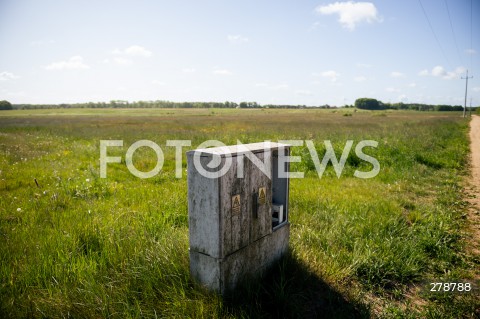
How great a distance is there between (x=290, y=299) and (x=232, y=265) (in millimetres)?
630

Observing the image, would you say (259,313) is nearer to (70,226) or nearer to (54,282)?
(54,282)

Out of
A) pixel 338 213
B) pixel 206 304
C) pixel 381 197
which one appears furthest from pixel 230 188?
pixel 381 197

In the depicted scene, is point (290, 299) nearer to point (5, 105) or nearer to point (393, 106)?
point (5, 105)

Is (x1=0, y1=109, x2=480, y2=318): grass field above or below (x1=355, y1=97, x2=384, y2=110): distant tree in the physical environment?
below

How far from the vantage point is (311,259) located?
341cm

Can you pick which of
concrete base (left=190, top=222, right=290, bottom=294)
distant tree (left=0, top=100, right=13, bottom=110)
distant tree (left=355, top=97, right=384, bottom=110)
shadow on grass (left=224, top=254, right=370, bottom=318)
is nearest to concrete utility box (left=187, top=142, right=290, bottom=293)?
concrete base (left=190, top=222, right=290, bottom=294)

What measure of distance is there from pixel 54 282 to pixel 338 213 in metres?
3.97

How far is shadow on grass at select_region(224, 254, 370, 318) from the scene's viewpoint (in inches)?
103

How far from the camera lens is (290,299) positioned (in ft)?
9.12

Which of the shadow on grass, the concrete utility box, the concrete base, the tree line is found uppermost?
the tree line

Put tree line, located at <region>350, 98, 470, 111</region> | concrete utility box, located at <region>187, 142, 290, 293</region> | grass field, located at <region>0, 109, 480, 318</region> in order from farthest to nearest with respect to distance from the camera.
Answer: tree line, located at <region>350, 98, 470, 111</region>, grass field, located at <region>0, 109, 480, 318</region>, concrete utility box, located at <region>187, 142, 290, 293</region>

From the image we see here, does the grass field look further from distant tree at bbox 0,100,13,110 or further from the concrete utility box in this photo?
Result: distant tree at bbox 0,100,13,110

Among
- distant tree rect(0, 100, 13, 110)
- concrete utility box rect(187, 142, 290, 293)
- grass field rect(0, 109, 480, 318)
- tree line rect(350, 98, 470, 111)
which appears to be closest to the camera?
concrete utility box rect(187, 142, 290, 293)

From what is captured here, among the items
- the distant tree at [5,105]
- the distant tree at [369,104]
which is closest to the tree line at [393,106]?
the distant tree at [369,104]
